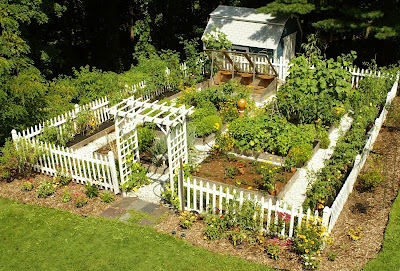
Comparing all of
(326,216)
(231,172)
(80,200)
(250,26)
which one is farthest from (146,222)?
(250,26)

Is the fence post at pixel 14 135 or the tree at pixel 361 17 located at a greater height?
the tree at pixel 361 17

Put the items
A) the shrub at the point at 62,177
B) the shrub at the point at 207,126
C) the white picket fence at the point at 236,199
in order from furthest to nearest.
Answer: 1. the shrub at the point at 207,126
2. the shrub at the point at 62,177
3. the white picket fence at the point at 236,199

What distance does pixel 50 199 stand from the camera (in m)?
10.1

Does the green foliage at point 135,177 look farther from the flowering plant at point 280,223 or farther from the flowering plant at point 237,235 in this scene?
the flowering plant at point 280,223

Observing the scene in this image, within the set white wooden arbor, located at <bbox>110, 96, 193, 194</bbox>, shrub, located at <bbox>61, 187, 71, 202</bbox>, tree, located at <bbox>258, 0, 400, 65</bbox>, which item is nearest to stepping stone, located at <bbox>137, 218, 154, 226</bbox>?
white wooden arbor, located at <bbox>110, 96, 193, 194</bbox>

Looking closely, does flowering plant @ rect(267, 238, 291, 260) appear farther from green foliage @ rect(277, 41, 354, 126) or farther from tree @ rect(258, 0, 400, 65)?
tree @ rect(258, 0, 400, 65)

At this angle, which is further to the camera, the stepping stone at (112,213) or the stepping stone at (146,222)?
the stepping stone at (112,213)

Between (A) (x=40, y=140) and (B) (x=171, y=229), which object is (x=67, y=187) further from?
(B) (x=171, y=229)

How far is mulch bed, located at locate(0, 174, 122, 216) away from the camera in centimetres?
966

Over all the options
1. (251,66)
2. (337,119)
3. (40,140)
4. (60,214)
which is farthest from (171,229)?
(251,66)

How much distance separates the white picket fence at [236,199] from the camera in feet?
26.2

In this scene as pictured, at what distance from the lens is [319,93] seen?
43.7 feet

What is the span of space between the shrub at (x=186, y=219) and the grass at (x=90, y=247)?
16.1 inches

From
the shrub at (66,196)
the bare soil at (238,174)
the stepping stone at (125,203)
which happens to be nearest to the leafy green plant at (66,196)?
the shrub at (66,196)
